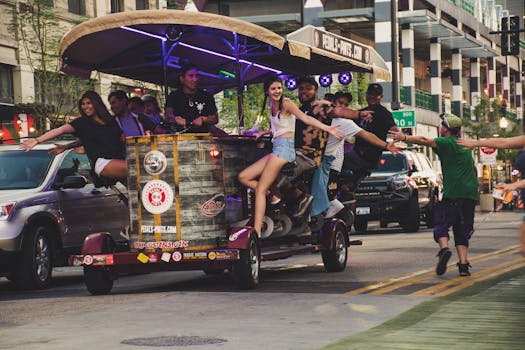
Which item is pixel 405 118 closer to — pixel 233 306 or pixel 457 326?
pixel 233 306

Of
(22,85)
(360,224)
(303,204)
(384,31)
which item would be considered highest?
(384,31)

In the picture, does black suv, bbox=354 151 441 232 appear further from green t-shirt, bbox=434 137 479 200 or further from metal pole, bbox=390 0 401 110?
green t-shirt, bbox=434 137 479 200

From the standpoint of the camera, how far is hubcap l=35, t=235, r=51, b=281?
13.9 meters

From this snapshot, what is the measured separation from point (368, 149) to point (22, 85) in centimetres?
2310

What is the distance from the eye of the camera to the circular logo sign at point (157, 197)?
40.3ft

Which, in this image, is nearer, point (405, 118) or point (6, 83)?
point (6, 83)

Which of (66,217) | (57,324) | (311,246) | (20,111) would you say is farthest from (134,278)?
(20,111)

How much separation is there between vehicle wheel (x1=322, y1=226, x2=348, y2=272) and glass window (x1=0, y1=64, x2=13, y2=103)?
22.8 m

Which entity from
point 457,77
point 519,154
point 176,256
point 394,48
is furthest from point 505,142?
point 457,77

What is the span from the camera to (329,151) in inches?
572

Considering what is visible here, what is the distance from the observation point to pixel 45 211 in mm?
14000

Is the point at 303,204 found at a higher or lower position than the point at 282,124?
lower

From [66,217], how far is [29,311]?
3.55 meters

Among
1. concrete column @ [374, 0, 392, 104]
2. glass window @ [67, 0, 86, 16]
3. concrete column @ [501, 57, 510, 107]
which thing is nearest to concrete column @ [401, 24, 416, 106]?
concrete column @ [374, 0, 392, 104]
